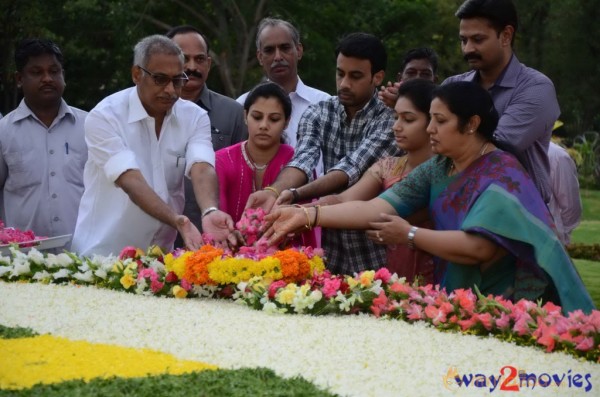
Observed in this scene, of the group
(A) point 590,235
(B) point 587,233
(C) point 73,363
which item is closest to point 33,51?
(C) point 73,363

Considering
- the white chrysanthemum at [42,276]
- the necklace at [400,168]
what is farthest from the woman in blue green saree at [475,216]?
the white chrysanthemum at [42,276]

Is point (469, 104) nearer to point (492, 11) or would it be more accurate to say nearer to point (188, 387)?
point (492, 11)

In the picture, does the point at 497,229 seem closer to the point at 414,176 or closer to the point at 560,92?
the point at 414,176

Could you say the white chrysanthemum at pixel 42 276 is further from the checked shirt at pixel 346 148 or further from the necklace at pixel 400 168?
the necklace at pixel 400 168

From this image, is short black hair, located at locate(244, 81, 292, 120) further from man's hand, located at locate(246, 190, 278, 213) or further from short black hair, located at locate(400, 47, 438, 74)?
short black hair, located at locate(400, 47, 438, 74)

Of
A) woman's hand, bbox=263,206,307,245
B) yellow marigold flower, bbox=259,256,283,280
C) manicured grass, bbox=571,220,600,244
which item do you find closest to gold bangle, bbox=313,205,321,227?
Result: woman's hand, bbox=263,206,307,245

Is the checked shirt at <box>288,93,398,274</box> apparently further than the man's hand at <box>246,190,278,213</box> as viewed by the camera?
Yes

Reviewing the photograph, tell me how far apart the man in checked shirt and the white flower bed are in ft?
3.83

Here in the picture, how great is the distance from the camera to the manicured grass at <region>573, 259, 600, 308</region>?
1099 cm

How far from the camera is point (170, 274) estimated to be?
18.7ft

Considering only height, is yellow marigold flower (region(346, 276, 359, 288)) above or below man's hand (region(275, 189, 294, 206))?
below

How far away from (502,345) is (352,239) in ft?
6.53

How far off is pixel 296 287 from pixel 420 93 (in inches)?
54.7

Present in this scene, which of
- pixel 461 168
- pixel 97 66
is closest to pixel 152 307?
pixel 461 168
